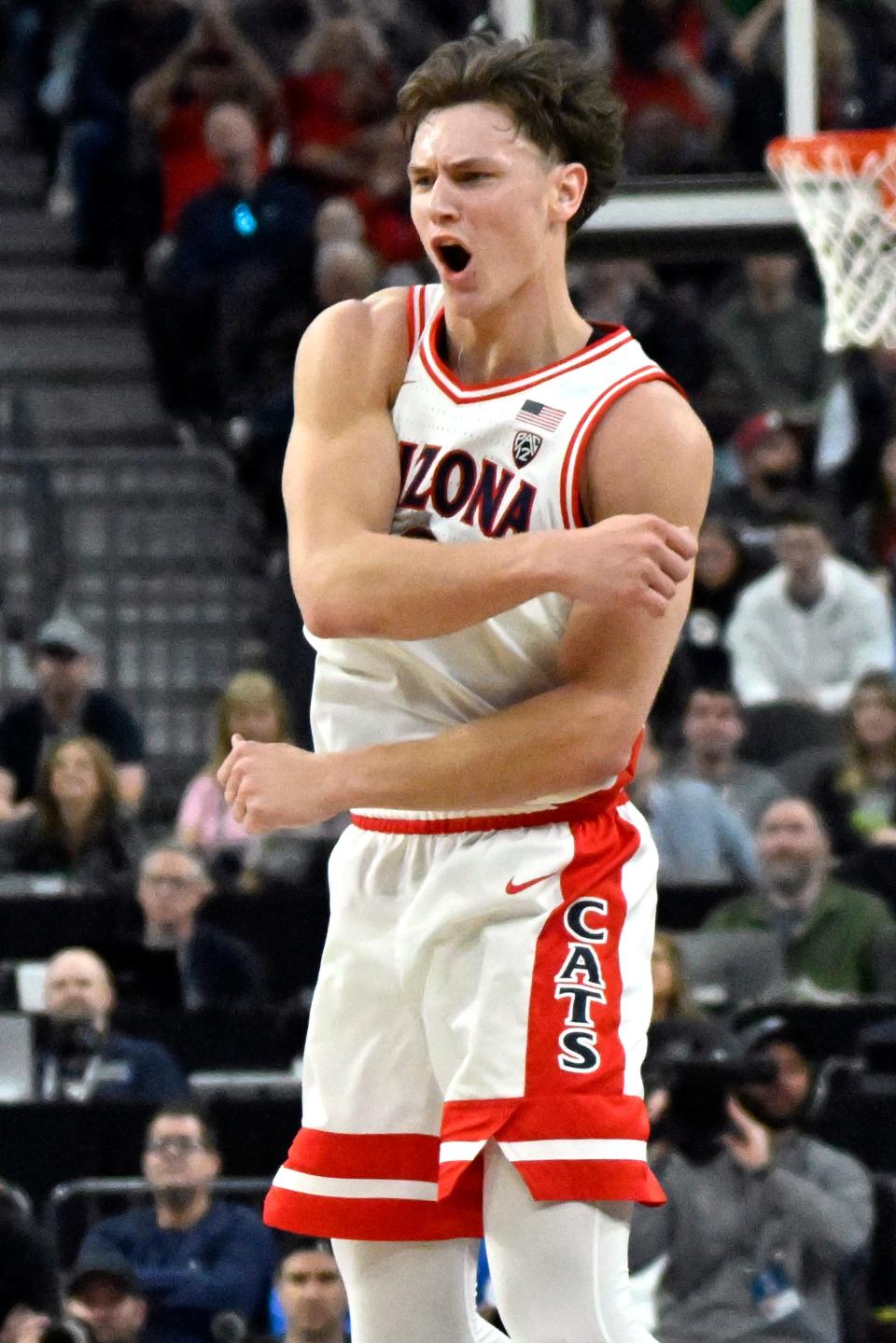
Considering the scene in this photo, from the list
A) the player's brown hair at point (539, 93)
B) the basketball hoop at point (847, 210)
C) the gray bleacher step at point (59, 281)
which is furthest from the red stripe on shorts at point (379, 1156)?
the gray bleacher step at point (59, 281)

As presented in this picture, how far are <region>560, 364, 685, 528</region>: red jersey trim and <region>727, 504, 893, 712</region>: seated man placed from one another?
7345 mm

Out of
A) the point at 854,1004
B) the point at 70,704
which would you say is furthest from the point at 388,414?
the point at 70,704

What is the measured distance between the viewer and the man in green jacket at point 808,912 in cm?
903

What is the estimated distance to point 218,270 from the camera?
1227cm

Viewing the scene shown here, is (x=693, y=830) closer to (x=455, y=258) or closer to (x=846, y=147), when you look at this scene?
(x=846, y=147)

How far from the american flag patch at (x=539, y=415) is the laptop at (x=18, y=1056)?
16.8ft

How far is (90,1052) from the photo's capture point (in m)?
8.23

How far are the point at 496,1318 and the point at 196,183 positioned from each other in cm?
796

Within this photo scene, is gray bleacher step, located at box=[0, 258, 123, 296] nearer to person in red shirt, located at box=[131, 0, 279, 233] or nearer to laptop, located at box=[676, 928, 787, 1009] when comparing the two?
person in red shirt, located at box=[131, 0, 279, 233]

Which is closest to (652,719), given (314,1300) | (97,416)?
(97,416)

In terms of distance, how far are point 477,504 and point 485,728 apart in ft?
1.06

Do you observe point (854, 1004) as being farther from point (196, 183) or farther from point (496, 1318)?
point (196, 183)

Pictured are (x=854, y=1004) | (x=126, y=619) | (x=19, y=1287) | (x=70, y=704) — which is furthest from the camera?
(x=126, y=619)

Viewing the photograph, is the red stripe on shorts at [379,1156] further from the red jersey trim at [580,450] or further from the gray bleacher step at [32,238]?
the gray bleacher step at [32,238]
